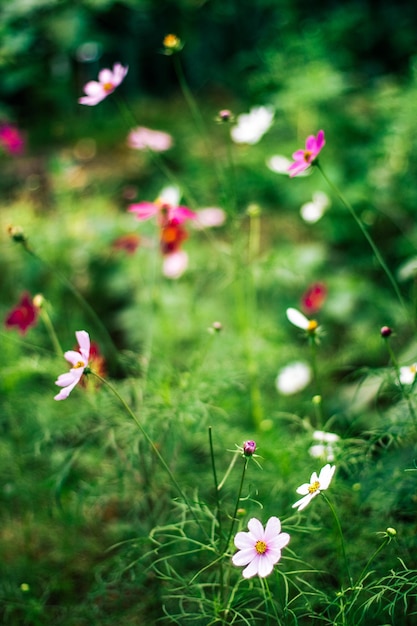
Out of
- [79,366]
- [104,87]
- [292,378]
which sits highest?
[104,87]

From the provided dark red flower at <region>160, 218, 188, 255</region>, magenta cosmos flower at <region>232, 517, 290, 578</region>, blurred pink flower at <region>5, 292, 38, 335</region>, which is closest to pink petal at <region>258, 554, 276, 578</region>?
magenta cosmos flower at <region>232, 517, 290, 578</region>

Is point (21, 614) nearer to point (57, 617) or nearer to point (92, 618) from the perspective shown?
point (57, 617)

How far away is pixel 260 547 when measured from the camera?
71 centimetres

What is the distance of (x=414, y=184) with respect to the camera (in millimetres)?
1941

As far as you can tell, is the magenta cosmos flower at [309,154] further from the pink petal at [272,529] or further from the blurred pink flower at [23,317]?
the blurred pink flower at [23,317]

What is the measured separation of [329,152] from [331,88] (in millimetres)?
277

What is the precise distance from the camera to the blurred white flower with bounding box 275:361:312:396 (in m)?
1.46

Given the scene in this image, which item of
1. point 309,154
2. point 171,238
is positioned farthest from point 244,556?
point 171,238

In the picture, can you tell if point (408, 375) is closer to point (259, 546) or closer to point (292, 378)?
point (259, 546)

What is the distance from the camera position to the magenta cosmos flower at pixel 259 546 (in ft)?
2.27

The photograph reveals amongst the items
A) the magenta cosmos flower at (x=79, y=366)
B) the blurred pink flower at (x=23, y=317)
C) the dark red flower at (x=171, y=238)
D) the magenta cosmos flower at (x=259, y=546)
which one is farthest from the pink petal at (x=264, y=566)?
the dark red flower at (x=171, y=238)

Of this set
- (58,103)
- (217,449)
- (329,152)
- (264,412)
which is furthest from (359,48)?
(217,449)

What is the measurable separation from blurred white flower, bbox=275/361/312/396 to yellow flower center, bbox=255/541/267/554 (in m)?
0.76

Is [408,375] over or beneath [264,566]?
beneath
